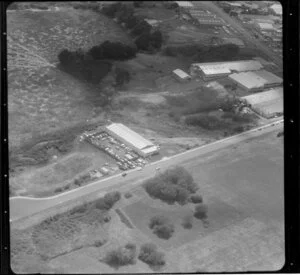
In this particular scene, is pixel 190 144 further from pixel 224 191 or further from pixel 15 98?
pixel 15 98

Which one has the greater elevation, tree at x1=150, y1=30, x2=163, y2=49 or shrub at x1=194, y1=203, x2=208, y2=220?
tree at x1=150, y1=30, x2=163, y2=49

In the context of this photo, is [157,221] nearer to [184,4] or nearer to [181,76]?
[181,76]

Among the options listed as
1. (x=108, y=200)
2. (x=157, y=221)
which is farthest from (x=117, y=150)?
(x=157, y=221)

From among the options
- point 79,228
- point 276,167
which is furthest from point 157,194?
point 276,167

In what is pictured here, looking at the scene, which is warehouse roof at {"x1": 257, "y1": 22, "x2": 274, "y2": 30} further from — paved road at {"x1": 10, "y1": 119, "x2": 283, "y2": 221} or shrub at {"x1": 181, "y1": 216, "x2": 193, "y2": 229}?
shrub at {"x1": 181, "y1": 216, "x2": 193, "y2": 229}

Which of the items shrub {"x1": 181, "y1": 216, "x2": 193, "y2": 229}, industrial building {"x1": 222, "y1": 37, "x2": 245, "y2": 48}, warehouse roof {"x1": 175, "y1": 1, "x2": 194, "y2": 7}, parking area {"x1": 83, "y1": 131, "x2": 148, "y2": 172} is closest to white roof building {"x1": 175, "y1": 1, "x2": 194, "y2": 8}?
warehouse roof {"x1": 175, "y1": 1, "x2": 194, "y2": 7}
